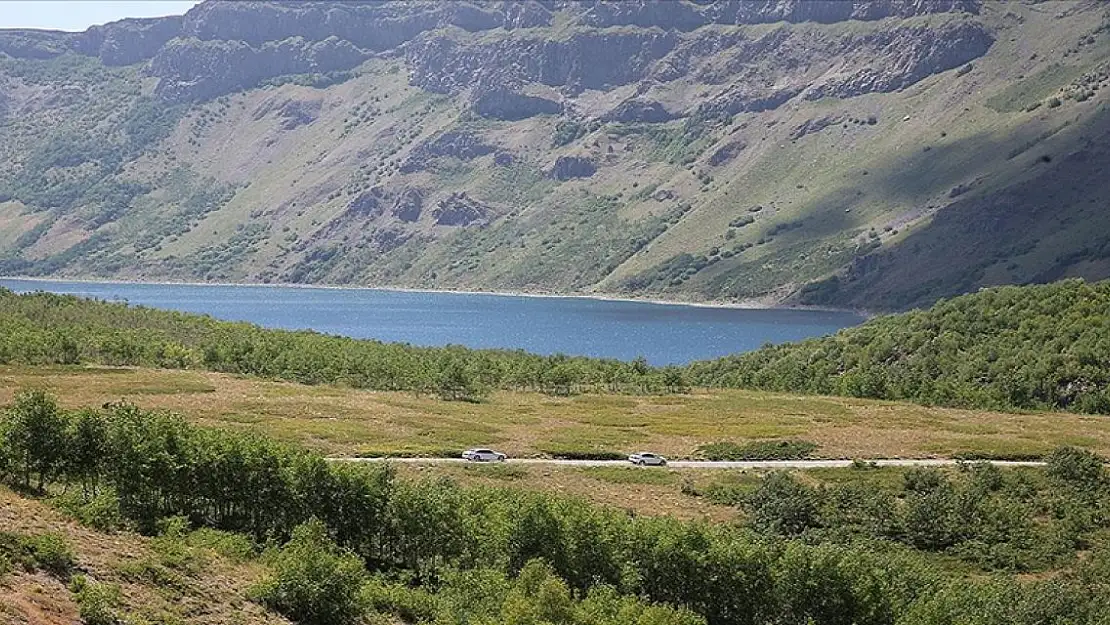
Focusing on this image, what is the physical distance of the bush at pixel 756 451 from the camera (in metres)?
90.9

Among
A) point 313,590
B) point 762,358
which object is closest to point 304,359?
point 762,358

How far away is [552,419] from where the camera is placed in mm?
108812

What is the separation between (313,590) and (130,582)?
6.86 metres

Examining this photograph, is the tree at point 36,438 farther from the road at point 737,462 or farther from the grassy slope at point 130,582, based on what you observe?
the road at point 737,462

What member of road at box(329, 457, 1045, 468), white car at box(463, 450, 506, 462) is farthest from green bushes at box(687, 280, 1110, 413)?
white car at box(463, 450, 506, 462)

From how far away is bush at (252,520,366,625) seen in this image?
4406 centimetres

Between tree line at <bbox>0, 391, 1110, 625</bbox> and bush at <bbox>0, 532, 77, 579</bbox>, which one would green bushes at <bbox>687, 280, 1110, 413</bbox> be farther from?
bush at <bbox>0, 532, 77, 579</bbox>

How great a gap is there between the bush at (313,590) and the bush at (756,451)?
49479 mm

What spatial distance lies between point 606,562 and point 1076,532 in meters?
35.8

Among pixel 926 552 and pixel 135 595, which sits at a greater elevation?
pixel 135 595

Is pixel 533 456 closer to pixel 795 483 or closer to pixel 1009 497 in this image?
pixel 795 483

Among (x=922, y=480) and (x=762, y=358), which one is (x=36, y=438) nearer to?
(x=922, y=480)

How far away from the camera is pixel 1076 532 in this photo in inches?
2808

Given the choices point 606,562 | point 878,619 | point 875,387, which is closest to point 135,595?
point 606,562
